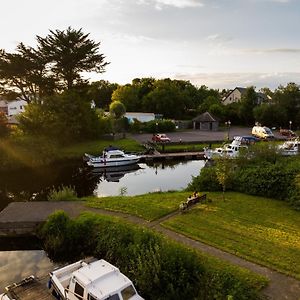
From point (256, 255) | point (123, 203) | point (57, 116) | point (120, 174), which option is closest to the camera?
point (256, 255)

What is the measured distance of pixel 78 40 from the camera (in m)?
49.8

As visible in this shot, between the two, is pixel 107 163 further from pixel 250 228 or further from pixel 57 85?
pixel 250 228

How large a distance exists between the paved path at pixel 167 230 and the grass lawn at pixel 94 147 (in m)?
21.2

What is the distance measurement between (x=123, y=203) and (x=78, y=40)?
3503 cm

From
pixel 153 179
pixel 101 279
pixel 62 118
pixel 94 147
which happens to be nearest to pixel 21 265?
pixel 101 279

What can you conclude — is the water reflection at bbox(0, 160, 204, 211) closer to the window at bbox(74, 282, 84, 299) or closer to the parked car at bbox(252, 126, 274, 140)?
the window at bbox(74, 282, 84, 299)

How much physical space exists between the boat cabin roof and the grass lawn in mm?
→ 30814

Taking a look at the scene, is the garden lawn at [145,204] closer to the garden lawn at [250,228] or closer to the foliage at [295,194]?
the garden lawn at [250,228]

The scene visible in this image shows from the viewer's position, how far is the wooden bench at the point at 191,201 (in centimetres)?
1977

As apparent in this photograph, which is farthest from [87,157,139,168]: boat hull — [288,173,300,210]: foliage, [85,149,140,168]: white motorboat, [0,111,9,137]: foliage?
[288,173,300,210]: foliage

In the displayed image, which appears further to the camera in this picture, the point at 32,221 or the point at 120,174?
the point at 120,174

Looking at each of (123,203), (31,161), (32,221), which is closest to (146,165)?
(31,161)

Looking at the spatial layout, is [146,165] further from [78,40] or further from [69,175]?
[78,40]

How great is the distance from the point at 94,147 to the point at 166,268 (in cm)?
3469
